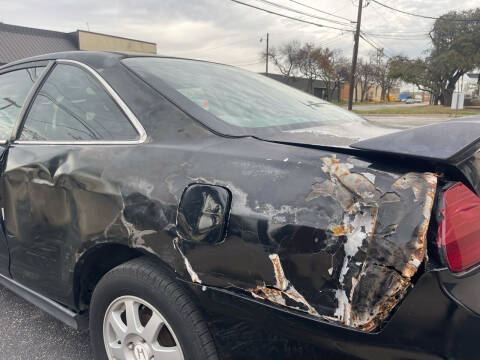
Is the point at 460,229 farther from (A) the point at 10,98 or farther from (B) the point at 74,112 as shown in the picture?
(A) the point at 10,98

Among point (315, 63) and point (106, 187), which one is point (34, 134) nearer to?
point (106, 187)

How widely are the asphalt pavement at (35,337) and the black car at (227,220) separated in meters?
0.36

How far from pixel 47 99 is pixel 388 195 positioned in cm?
190

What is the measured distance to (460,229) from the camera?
1019 mm

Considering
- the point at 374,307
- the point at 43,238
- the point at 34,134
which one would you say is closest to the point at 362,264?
the point at 374,307

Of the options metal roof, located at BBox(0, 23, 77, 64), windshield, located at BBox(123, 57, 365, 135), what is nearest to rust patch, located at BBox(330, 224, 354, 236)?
windshield, located at BBox(123, 57, 365, 135)

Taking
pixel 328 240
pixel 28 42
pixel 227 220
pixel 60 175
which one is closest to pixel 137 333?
pixel 227 220

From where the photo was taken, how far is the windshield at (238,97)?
1.72 meters

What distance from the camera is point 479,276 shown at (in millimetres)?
1034

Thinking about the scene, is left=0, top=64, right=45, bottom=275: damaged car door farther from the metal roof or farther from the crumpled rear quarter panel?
the metal roof

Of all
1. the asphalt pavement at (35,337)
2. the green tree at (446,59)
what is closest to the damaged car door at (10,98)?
the asphalt pavement at (35,337)

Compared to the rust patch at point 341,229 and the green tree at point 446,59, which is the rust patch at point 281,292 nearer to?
the rust patch at point 341,229

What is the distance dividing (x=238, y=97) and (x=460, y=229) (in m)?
1.29

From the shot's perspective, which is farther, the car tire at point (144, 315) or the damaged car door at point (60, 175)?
the damaged car door at point (60, 175)
